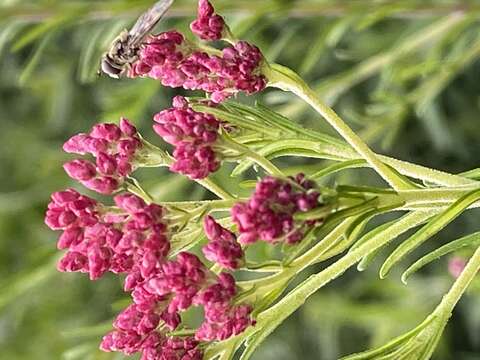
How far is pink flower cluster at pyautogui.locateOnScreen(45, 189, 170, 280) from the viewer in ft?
2.93

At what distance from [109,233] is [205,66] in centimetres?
21

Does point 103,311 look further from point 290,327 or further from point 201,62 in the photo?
point 201,62

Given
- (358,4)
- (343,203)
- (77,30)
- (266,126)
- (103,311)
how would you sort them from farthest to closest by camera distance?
(103,311) → (77,30) → (358,4) → (266,126) → (343,203)

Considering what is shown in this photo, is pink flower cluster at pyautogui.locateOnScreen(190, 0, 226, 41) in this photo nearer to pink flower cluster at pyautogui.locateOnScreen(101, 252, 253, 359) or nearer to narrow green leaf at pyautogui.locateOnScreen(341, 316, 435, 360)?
pink flower cluster at pyautogui.locateOnScreen(101, 252, 253, 359)

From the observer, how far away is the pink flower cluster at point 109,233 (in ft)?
2.93

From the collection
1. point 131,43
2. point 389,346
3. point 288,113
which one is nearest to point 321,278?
point 389,346

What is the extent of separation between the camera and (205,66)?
38.3 inches

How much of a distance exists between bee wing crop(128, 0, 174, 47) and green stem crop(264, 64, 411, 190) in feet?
0.48

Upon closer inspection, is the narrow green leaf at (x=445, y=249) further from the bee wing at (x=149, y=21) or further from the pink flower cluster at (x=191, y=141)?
the bee wing at (x=149, y=21)

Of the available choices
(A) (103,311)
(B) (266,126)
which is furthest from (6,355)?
(B) (266,126)

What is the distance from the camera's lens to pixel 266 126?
103cm

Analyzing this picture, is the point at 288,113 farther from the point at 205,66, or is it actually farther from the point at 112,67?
the point at 205,66

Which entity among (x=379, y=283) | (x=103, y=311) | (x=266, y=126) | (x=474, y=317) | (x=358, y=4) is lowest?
(x=266, y=126)

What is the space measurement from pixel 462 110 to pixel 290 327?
3.34 ft
